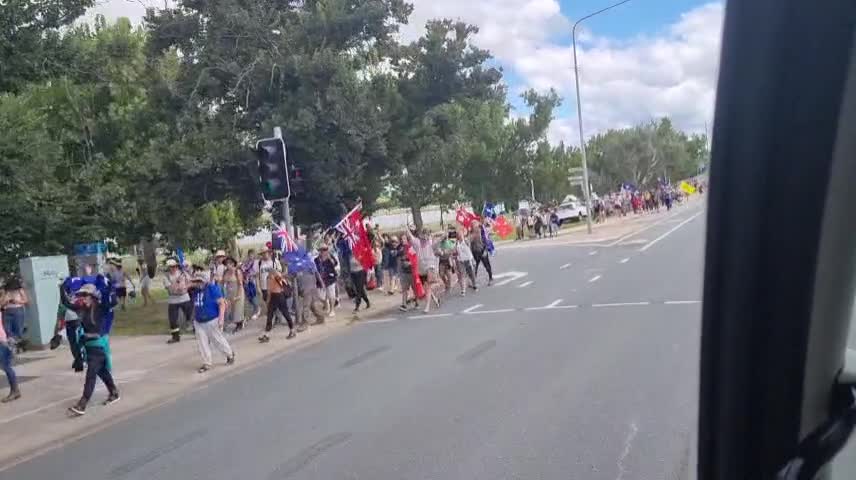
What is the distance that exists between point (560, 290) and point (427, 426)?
11.2 meters

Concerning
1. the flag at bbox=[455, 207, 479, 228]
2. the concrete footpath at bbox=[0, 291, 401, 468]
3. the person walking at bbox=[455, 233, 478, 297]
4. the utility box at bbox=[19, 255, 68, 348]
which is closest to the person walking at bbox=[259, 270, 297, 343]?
the concrete footpath at bbox=[0, 291, 401, 468]

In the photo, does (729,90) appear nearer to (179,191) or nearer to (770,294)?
→ (770,294)

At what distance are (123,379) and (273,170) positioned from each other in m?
4.24

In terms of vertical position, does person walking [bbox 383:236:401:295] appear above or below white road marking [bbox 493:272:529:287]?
above

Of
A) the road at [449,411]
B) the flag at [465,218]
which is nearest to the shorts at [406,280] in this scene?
the road at [449,411]

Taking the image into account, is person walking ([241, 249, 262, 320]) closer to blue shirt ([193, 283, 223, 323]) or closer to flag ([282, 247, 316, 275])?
flag ([282, 247, 316, 275])

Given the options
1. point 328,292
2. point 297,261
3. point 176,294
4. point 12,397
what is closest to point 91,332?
point 12,397

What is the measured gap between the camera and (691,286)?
54.5 ft

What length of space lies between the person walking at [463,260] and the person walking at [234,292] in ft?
16.8

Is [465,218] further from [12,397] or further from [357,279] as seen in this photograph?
[12,397]

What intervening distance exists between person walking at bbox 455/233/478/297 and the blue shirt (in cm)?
805

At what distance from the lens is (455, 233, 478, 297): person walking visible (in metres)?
20.1

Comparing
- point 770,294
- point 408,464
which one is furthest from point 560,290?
point 770,294

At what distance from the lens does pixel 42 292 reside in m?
16.8
